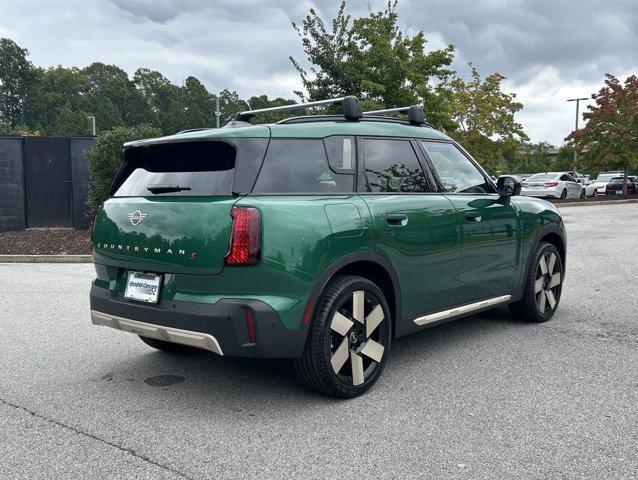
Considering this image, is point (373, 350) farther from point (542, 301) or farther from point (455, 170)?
point (542, 301)

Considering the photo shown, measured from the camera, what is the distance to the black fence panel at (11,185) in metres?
15.1

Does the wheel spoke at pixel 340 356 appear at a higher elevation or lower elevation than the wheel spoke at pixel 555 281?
lower

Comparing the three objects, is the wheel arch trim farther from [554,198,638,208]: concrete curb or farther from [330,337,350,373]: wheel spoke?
[554,198,638,208]: concrete curb

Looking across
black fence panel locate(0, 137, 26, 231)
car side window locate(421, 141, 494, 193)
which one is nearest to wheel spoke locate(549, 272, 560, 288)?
car side window locate(421, 141, 494, 193)

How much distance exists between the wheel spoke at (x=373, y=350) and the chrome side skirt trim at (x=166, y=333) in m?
0.98

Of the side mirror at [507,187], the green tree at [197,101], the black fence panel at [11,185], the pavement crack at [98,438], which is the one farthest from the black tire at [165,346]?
the green tree at [197,101]

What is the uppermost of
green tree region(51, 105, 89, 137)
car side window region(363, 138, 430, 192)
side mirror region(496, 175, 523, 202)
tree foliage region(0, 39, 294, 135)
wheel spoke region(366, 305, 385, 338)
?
tree foliage region(0, 39, 294, 135)

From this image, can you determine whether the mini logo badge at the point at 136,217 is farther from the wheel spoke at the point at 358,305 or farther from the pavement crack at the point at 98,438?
the wheel spoke at the point at 358,305

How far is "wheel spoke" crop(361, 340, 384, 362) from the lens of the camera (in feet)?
12.5

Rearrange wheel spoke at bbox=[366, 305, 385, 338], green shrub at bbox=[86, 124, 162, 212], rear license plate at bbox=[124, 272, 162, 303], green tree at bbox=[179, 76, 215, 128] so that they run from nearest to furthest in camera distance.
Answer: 1. rear license plate at bbox=[124, 272, 162, 303]
2. wheel spoke at bbox=[366, 305, 385, 338]
3. green shrub at bbox=[86, 124, 162, 212]
4. green tree at bbox=[179, 76, 215, 128]

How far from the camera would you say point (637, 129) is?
3039cm

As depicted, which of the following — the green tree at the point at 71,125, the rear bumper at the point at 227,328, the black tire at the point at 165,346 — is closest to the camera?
the rear bumper at the point at 227,328

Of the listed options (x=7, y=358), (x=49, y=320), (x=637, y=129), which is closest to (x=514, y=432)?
(x=7, y=358)

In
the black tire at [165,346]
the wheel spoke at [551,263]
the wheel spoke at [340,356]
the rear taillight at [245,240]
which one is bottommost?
the black tire at [165,346]
